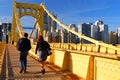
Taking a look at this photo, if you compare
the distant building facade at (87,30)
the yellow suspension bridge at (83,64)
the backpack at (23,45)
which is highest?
the distant building facade at (87,30)

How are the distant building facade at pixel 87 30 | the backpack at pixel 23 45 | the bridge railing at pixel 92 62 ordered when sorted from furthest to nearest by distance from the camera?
the distant building facade at pixel 87 30, the backpack at pixel 23 45, the bridge railing at pixel 92 62

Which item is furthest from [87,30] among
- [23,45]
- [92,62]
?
[92,62]

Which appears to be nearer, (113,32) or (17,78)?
(17,78)

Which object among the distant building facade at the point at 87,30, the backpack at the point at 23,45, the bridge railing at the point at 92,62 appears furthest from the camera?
the distant building facade at the point at 87,30

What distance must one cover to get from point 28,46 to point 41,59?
0.92 metres

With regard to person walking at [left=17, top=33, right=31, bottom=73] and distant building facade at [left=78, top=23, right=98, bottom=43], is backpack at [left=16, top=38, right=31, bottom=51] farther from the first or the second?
distant building facade at [left=78, top=23, right=98, bottom=43]

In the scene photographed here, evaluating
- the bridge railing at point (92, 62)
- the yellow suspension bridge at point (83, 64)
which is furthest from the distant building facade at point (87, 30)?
the bridge railing at point (92, 62)

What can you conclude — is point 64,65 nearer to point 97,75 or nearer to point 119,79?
point 97,75

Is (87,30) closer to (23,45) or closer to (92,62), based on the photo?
(23,45)

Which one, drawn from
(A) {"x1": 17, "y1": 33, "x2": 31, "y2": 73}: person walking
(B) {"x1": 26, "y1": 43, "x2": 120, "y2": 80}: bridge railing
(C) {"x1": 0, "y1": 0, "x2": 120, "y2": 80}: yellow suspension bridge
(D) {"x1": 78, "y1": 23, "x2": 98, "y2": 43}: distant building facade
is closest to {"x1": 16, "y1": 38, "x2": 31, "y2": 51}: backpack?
(A) {"x1": 17, "y1": 33, "x2": 31, "y2": 73}: person walking

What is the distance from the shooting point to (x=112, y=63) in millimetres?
9273

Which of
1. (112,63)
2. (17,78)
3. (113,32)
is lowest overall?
(17,78)

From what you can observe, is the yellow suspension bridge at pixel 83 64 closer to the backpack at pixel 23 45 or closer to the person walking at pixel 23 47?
the person walking at pixel 23 47

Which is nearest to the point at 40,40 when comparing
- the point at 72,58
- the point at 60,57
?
the point at 72,58
